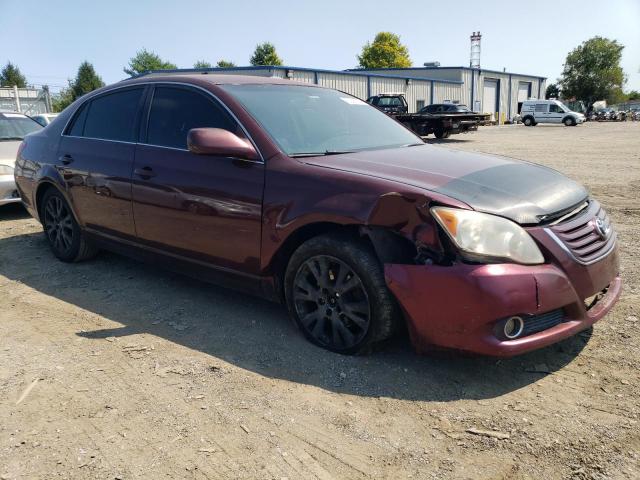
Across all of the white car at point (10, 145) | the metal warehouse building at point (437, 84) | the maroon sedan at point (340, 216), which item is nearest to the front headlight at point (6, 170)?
the white car at point (10, 145)

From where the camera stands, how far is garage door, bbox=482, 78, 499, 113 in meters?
53.5

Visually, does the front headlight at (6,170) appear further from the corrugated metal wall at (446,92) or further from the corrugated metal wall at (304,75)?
the corrugated metal wall at (446,92)

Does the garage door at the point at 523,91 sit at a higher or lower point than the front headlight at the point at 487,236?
higher

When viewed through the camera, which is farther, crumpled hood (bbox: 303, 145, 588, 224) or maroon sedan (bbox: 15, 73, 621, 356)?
crumpled hood (bbox: 303, 145, 588, 224)

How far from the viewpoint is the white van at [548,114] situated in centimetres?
4031

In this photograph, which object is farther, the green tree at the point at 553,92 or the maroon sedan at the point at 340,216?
the green tree at the point at 553,92

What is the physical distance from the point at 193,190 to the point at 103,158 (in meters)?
1.24

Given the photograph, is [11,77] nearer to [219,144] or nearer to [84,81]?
[84,81]

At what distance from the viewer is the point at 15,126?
8.40 metres

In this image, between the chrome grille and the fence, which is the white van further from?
the chrome grille

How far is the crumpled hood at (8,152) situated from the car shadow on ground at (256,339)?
273 cm

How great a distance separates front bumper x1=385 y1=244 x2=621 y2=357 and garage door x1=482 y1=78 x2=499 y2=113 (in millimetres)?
54524

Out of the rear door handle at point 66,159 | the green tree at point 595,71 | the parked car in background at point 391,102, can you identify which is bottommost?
the rear door handle at point 66,159

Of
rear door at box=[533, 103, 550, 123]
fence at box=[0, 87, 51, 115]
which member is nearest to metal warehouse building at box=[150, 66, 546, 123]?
rear door at box=[533, 103, 550, 123]
